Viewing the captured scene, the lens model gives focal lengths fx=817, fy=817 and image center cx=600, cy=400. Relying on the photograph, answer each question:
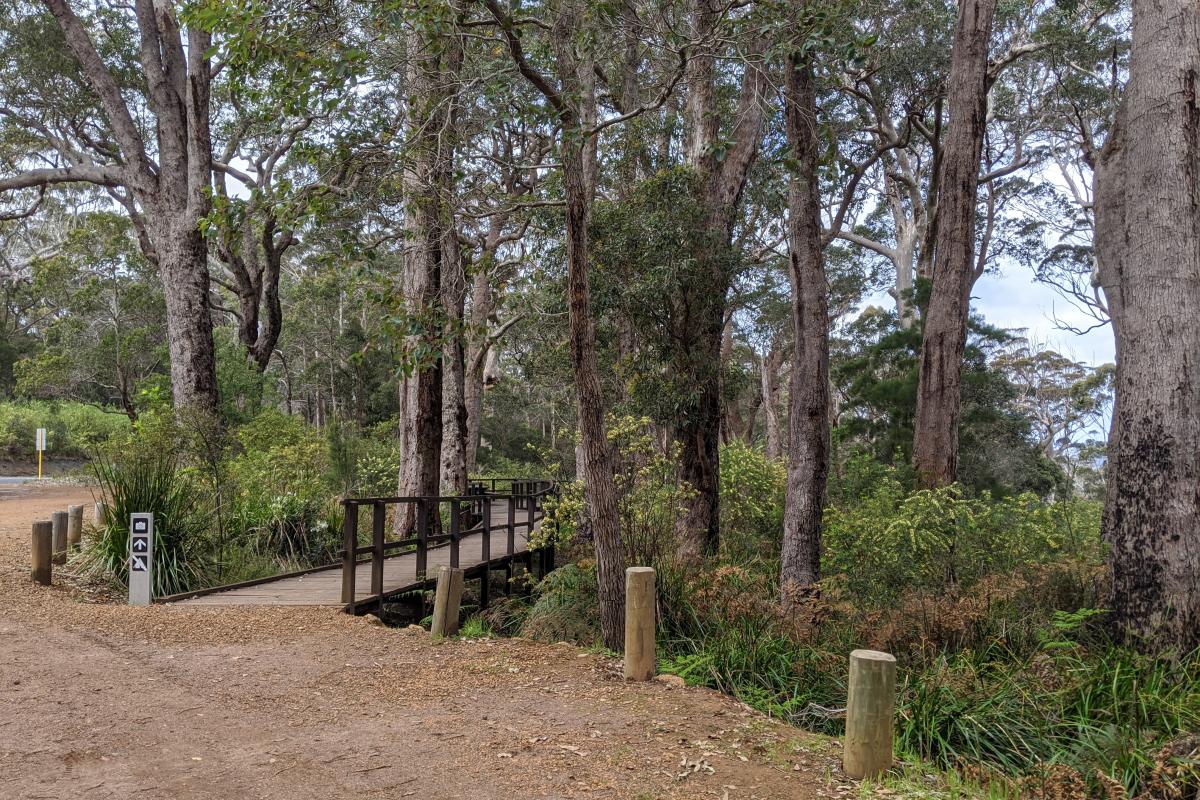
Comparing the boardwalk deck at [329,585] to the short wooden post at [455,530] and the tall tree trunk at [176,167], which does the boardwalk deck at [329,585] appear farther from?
the tall tree trunk at [176,167]

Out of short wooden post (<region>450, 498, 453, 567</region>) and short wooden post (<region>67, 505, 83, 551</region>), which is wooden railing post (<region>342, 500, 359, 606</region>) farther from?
short wooden post (<region>67, 505, 83, 551</region>)

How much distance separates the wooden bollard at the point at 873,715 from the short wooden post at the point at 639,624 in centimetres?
187

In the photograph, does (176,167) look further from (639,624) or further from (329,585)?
(639,624)

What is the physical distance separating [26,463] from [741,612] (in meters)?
33.0

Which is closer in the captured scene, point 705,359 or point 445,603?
point 445,603

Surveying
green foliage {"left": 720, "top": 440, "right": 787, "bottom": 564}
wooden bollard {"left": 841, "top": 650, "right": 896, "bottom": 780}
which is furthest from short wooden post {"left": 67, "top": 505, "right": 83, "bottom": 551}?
wooden bollard {"left": 841, "top": 650, "right": 896, "bottom": 780}

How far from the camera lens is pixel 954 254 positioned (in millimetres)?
12664

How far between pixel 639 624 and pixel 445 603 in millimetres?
2336

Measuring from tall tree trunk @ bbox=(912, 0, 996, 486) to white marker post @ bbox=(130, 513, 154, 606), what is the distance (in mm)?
10231

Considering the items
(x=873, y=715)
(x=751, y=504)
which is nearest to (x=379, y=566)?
(x=873, y=715)

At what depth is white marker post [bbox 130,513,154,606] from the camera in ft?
27.8

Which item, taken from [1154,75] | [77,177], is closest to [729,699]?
[1154,75]

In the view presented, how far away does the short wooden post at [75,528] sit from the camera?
36.4 ft

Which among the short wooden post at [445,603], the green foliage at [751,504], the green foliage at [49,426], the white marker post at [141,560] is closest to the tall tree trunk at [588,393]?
the short wooden post at [445,603]
